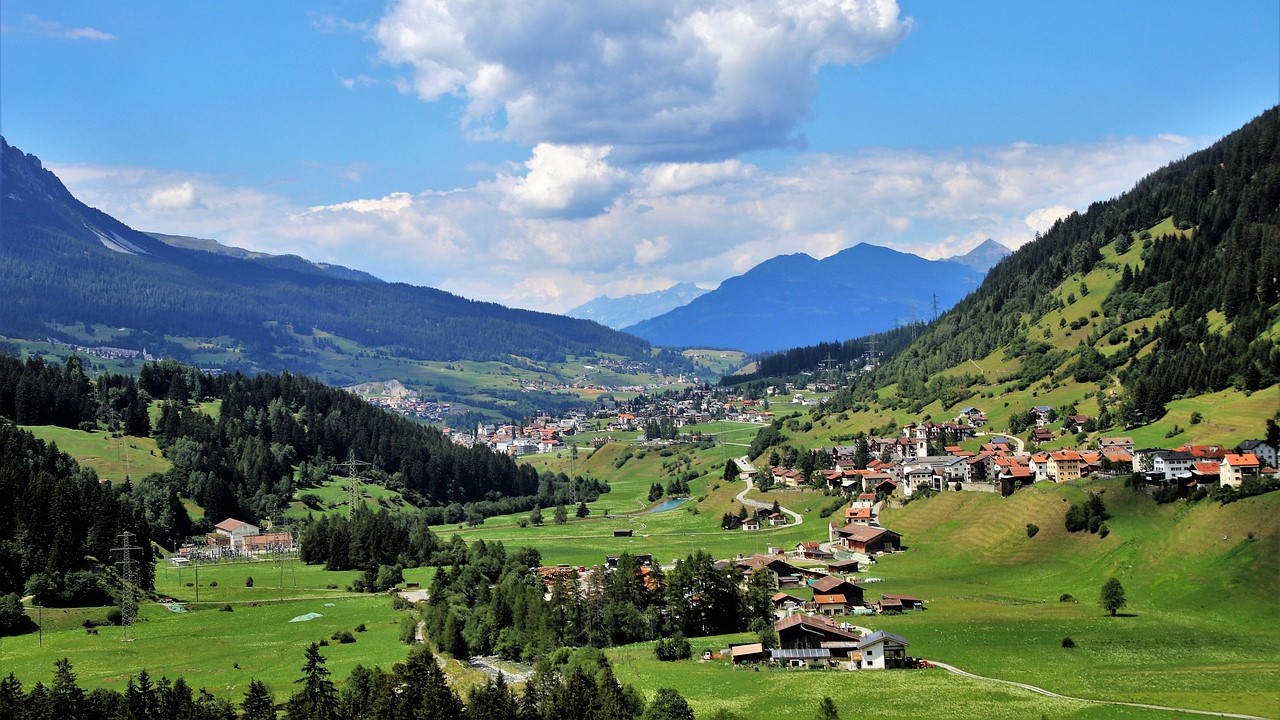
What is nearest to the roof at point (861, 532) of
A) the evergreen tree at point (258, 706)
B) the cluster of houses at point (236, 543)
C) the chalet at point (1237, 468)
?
the chalet at point (1237, 468)

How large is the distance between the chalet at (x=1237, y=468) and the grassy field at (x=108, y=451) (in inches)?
4953

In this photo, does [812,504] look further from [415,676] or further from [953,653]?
[415,676]

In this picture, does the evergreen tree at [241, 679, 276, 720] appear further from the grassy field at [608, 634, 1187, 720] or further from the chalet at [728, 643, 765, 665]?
the chalet at [728, 643, 765, 665]

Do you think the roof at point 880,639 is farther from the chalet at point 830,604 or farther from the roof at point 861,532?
the roof at point 861,532

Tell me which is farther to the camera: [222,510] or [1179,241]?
[1179,241]

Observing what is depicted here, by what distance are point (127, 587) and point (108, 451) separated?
230 ft

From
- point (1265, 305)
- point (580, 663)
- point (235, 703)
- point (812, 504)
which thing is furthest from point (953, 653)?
point (1265, 305)

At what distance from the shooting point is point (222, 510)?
152125mm

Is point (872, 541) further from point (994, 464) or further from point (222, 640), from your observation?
point (222, 640)

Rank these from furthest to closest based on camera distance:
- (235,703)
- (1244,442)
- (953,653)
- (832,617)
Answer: (1244,442) → (832,617) → (953,653) → (235,703)

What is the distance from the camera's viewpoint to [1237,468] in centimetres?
9981

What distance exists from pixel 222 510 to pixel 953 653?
11029 centimetres

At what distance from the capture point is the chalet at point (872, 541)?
11538cm

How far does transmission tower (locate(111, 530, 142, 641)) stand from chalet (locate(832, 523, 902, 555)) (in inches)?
2627
